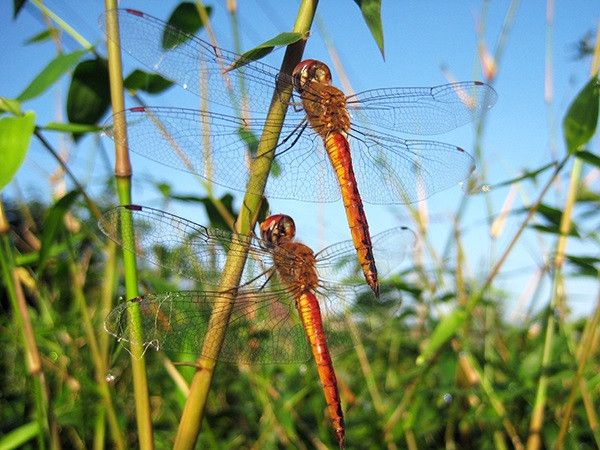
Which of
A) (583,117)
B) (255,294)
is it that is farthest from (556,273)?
(255,294)

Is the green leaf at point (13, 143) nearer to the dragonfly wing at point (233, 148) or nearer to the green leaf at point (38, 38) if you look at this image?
the dragonfly wing at point (233, 148)

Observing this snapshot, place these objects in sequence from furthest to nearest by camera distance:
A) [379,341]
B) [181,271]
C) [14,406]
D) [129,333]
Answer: [379,341], [14,406], [181,271], [129,333]

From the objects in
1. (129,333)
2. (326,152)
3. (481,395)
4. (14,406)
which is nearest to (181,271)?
(129,333)

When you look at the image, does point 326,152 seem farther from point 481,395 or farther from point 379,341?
point 379,341

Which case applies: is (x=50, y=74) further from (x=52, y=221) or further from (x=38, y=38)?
(x=38, y=38)

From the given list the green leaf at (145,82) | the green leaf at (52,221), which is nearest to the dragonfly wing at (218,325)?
the green leaf at (52,221)

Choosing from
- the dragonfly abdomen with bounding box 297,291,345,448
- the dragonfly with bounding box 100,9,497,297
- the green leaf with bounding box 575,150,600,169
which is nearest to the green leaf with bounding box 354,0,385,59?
the dragonfly with bounding box 100,9,497,297

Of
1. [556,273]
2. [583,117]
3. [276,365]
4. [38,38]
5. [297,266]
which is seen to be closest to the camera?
[297,266]
